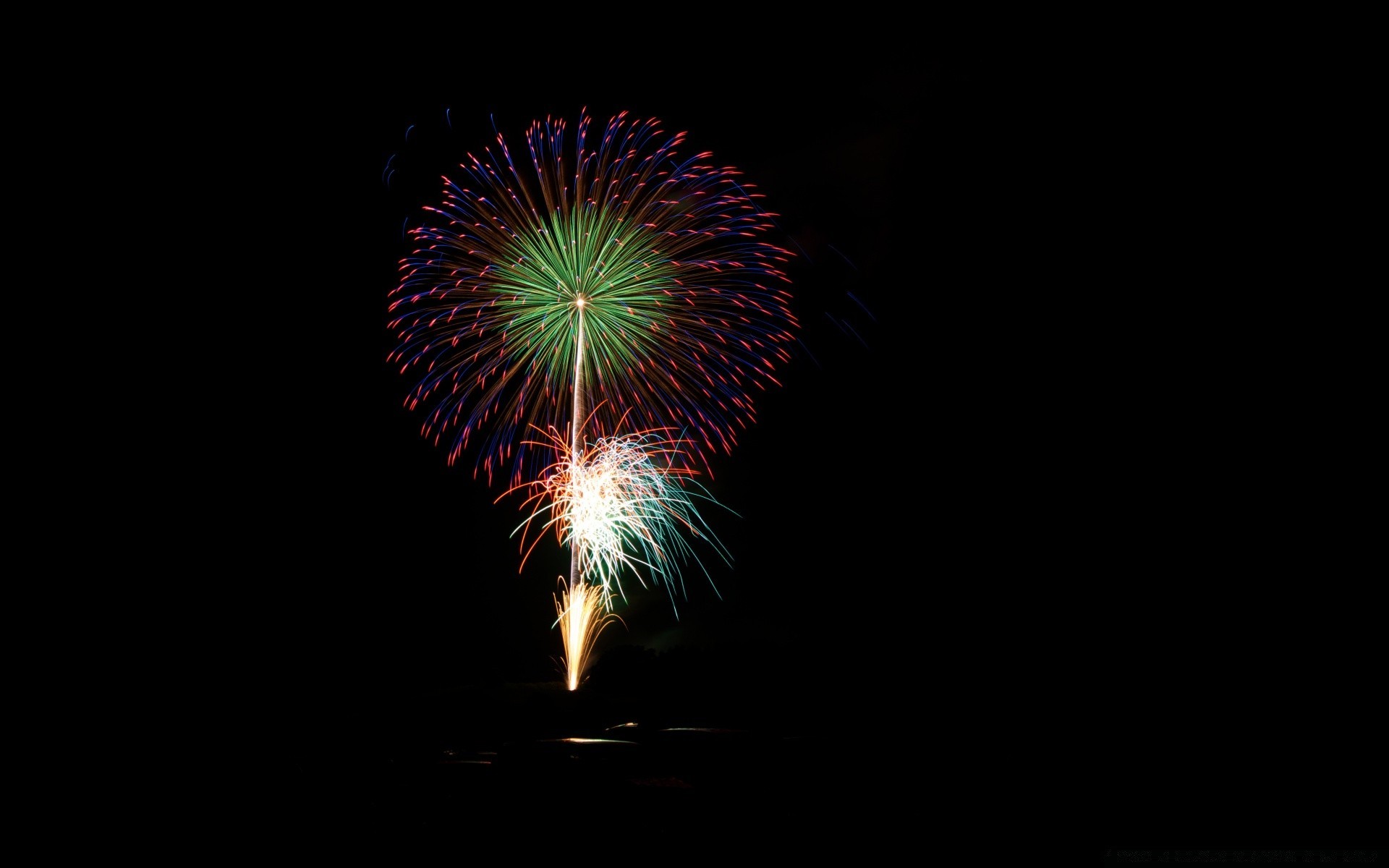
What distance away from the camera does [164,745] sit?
1106 cm

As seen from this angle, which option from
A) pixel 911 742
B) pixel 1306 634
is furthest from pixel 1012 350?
pixel 911 742

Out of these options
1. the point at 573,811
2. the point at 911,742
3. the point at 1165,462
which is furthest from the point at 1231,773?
the point at 1165,462

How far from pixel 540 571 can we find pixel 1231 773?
73.5 ft

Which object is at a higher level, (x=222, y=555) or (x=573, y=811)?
(x=222, y=555)

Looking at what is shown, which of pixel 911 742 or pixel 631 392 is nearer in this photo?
pixel 911 742

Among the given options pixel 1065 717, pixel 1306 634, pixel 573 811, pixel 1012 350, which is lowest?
pixel 573 811

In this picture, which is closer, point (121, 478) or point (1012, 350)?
point (121, 478)

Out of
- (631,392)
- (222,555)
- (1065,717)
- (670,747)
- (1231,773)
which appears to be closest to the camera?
(1231,773)

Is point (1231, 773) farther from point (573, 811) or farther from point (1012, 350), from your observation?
point (1012, 350)

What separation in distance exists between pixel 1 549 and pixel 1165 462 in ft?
77.2

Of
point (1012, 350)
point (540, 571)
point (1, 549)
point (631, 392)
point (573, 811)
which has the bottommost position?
point (573, 811)

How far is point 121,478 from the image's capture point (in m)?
17.2

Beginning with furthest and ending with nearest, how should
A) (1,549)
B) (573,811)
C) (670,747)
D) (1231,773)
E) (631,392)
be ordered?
(631,392)
(1,549)
(670,747)
(1231,773)
(573,811)

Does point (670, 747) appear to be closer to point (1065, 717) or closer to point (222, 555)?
point (1065, 717)
